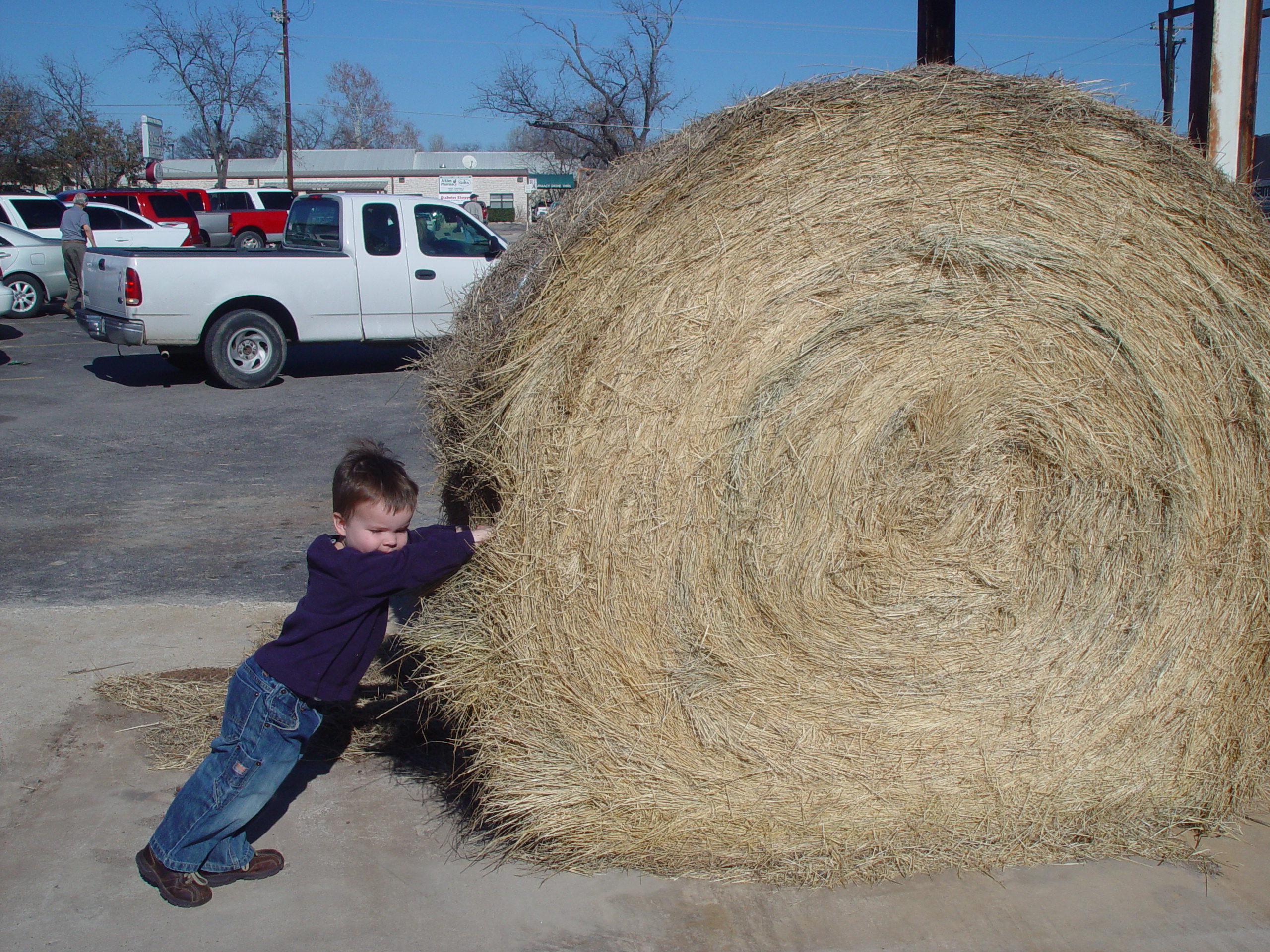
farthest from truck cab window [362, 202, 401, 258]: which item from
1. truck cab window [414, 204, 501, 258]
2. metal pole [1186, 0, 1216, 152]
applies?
metal pole [1186, 0, 1216, 152]

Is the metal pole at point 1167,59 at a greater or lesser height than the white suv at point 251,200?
lesser

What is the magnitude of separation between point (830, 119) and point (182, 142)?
7403 centimetres

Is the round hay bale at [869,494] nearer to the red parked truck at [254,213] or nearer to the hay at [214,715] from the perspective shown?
the hay at [214,715]

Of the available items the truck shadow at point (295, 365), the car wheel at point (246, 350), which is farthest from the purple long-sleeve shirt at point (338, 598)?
the car wheel at point (246, 350)

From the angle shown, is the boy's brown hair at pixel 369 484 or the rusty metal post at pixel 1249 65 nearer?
the boy's brown hair at pixel 369 484

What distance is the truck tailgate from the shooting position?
32.8ft

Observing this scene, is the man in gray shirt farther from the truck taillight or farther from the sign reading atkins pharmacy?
the sign reading atkins pharmacy

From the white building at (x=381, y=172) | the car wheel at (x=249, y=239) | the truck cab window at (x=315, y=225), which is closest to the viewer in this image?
the truck cab window at (x=315, y=225)

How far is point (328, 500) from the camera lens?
6.64 meters

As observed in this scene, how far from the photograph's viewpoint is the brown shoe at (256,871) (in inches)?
112

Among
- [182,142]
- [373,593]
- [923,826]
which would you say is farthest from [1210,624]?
[182,142]

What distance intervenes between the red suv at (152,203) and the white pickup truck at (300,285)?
40.7ft

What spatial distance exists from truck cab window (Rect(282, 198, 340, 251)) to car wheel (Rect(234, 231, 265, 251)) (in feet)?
44.3

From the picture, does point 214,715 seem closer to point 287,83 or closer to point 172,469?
point 172,469
